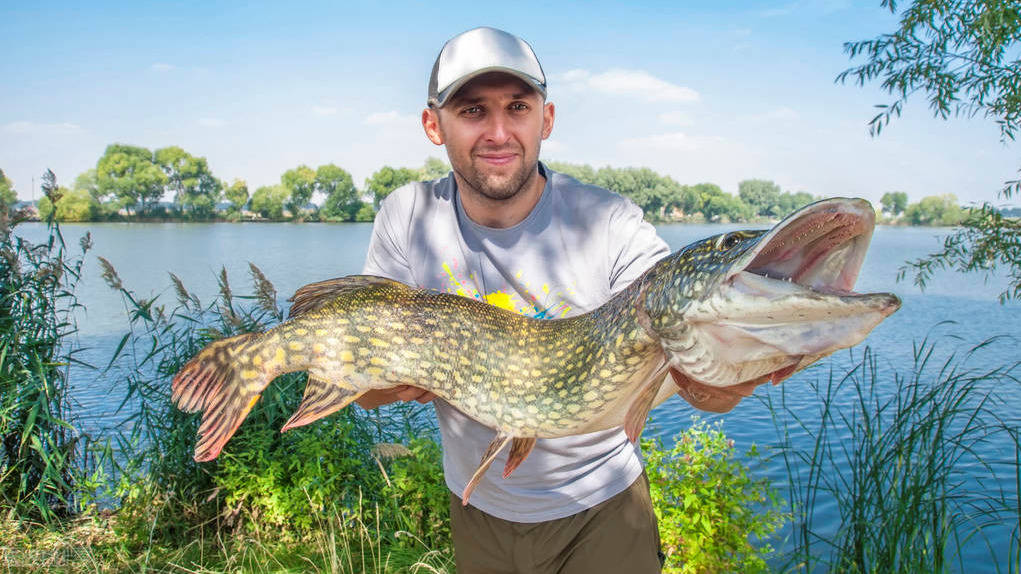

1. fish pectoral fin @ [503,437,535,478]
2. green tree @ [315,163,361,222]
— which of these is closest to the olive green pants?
fish pectoral fin @ [503,437,535,478]

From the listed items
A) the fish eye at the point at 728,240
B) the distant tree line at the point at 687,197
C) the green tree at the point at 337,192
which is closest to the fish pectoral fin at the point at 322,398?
the fish eye at the point at 728,240

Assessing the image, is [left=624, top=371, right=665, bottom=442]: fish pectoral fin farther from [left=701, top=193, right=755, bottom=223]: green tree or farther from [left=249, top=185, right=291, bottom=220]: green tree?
[left=249, top=185, right=291, bottom=220]: green tree

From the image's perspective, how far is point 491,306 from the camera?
1915mm

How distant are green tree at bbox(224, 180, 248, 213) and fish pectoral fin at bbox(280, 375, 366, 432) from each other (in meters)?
55.8

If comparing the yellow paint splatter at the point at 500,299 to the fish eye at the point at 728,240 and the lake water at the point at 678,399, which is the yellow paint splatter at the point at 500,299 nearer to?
the fish eye at the point at 728,240

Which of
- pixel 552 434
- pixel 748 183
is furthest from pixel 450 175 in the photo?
pixel 748 183

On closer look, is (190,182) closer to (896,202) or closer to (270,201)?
(270,201)

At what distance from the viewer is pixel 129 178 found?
4931cm

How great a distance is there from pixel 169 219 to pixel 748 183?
43.7m

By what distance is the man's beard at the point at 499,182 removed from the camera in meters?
2.06

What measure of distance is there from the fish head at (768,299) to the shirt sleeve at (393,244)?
3.20 ft

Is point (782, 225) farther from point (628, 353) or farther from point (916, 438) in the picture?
point (916, 438)

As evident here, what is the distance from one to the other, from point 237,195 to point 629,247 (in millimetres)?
56949

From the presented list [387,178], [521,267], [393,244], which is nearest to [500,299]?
[521,267]
